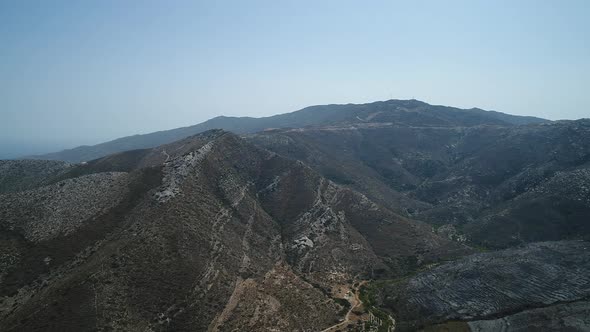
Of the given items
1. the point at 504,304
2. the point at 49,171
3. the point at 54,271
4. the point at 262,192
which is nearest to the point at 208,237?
the point at 54,271

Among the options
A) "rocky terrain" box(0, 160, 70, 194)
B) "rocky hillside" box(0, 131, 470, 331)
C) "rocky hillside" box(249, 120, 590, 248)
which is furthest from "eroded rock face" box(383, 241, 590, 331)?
"rocky terrain" box(0, 160, 70, 194)

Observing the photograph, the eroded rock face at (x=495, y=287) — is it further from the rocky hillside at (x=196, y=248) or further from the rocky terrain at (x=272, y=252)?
the rocky hillside at (x=196, y=248)

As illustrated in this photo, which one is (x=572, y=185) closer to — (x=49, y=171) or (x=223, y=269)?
(x=223, y=269)

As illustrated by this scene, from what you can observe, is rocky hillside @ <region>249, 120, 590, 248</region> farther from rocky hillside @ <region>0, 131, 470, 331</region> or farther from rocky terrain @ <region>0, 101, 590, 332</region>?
rocky hillside @ <region>0, 131, 470, 331</region>

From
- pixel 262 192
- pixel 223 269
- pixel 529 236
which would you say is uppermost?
pixel 262 192

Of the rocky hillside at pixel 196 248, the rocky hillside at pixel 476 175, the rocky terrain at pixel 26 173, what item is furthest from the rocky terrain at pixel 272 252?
the rocky terrain at pixel 26 173

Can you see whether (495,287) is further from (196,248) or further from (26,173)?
(26,173)
